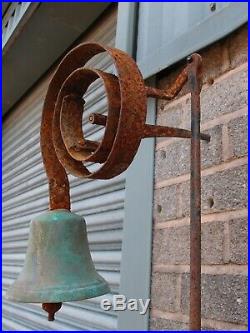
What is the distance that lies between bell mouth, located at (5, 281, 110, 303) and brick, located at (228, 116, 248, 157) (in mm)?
549

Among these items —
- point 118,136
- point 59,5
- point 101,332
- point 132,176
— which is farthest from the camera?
point 59,5

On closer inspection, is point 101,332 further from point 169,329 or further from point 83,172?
point 83,172

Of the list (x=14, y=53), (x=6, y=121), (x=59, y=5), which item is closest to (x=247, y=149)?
(x=59, y=5)

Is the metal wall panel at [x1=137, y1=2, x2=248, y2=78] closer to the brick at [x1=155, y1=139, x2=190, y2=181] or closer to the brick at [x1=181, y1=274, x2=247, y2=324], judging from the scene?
the brick at [x1=155, y1=139, x2=190, y2=181]

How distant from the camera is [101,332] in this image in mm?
2088

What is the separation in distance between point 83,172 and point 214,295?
55cm

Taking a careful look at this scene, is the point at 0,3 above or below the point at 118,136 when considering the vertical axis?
above

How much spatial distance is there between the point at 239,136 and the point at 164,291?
1.88 feet

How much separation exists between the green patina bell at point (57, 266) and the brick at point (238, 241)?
0.37 meters

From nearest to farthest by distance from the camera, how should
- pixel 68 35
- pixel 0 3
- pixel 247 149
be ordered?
pixel 247 149, pixel 68 35, pixel 0 3

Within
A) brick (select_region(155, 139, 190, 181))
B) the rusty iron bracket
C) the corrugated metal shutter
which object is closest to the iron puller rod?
the rusty iron bracket

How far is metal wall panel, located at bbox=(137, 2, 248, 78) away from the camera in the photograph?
143cm

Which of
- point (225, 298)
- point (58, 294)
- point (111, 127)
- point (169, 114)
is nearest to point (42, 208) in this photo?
point (169, 114)

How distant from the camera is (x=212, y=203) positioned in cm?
141
